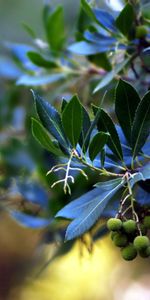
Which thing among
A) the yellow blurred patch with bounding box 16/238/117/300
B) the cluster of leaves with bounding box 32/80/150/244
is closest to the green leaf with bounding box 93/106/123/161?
the cluster of leaves with bounding box 32/80/150/244

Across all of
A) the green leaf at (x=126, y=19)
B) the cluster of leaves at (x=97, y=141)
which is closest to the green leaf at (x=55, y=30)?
the green leaf at (x=126, y=19)

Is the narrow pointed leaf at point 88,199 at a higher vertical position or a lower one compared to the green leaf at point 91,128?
lower

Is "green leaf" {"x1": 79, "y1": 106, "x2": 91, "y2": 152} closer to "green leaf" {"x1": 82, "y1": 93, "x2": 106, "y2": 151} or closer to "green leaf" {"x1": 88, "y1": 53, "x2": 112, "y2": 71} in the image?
"green leaf" {"x1": 82, "y1": 93, "x2": 106, "y2": 151}

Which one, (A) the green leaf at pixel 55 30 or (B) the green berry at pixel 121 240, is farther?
(A) the green leaf at pixel 55 30

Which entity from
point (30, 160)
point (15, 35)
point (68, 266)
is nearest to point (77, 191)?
point (30, 160)

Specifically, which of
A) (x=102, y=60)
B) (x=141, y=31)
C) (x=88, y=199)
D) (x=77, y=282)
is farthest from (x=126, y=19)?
(x=77, y=282)

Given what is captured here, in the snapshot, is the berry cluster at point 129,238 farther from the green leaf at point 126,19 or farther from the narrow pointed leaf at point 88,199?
the green leaf at point 126,19
